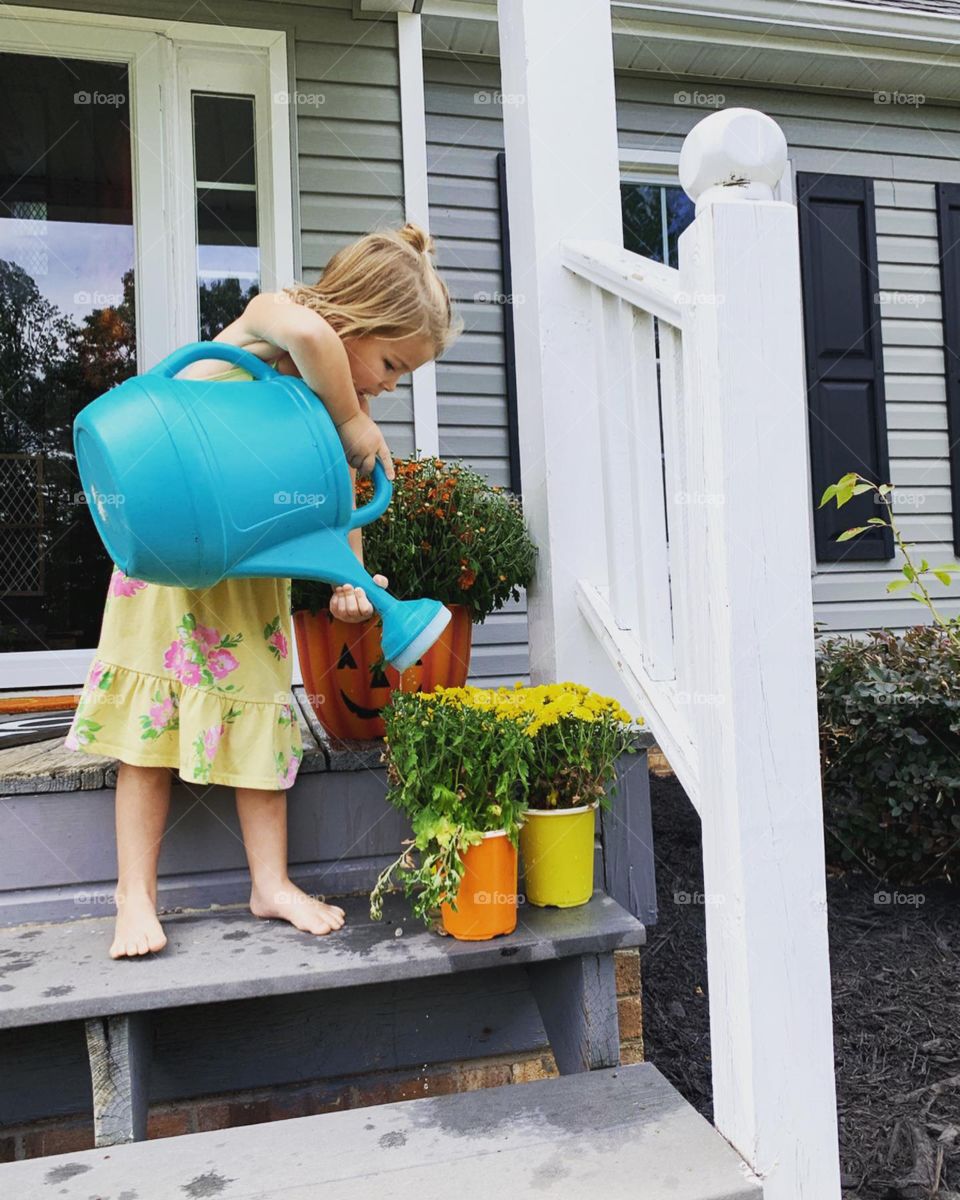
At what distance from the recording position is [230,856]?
1.66 meters

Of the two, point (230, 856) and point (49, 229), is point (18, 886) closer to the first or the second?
point (230, 856)

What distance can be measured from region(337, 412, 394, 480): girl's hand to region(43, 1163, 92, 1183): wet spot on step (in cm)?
101

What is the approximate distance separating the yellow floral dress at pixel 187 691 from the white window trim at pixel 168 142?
192cm

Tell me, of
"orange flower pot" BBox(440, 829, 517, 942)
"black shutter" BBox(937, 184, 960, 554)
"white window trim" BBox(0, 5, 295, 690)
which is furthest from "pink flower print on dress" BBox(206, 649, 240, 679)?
"black shutter" BBox(937, 184, 960, 554)

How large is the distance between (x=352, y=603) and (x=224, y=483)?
34 centimetres

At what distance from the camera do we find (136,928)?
4.73ft

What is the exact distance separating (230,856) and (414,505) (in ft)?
2.41

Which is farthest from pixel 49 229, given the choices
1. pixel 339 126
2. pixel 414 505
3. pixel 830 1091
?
pixel 830 1091

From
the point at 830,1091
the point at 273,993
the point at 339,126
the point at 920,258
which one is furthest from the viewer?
the point at 920,258

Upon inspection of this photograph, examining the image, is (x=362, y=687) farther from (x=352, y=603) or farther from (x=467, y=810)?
(x=467, y=810)

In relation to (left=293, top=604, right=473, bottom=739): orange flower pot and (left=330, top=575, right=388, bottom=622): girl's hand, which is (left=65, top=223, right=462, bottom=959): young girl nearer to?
(left=330, top=575, right=388, bottom=622): girl's hand

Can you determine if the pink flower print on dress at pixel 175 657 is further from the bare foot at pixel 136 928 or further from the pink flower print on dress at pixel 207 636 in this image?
the bare foot at pixel 136 928

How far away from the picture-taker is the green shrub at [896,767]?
242 centimetres

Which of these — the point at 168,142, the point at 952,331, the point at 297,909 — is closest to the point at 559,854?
the point at 297,909
